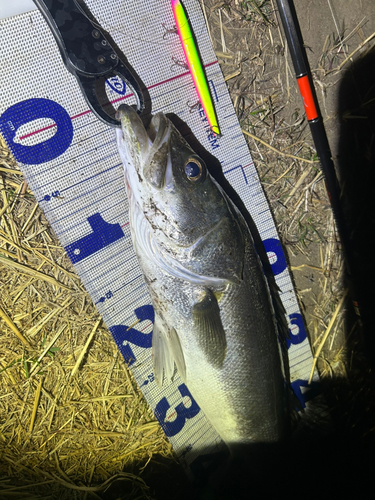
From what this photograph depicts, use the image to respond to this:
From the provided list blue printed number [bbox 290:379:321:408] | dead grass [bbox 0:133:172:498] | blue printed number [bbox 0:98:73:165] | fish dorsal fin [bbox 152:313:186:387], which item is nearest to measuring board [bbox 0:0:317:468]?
blue printed number [bbox 0:98:73:165]

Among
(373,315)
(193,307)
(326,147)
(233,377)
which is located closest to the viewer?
(193,307)

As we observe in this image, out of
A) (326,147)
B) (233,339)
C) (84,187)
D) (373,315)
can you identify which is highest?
(84,187)

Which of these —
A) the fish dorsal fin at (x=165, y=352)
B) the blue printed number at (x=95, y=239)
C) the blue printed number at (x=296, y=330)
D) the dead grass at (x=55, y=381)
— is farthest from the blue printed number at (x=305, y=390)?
the blue printed number at (x=95, y=239)

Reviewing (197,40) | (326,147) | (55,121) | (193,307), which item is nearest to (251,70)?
(197,40)

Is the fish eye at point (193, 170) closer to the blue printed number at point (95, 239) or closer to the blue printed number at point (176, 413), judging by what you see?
the blue printed number at point (95, 239)

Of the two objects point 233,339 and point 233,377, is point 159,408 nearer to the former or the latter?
point 233,377
